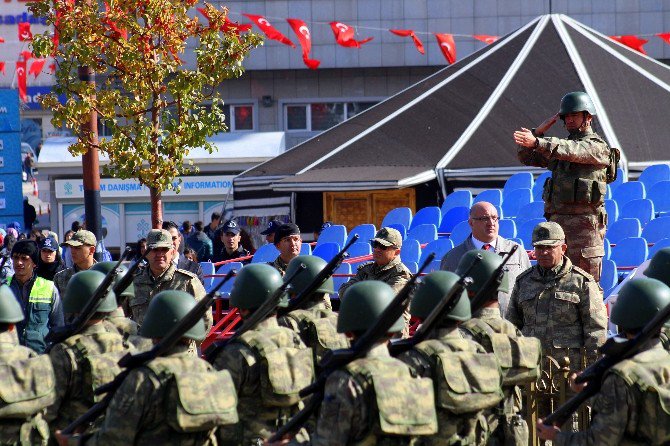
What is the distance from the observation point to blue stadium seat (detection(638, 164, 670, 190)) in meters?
17.6

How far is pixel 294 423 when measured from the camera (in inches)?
262

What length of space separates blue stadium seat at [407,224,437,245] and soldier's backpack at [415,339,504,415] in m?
9.07

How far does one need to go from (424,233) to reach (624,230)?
8.98 ft

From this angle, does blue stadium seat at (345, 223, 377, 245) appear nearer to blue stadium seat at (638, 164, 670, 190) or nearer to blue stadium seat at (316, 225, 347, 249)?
blue stadium seat at (316, 225, 347, 249)

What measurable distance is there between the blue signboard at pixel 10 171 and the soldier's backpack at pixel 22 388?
16.9 metres

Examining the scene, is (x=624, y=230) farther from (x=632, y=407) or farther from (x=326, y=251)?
(x=632, y=407)

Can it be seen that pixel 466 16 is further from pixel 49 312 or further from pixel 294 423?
pixel 294 423

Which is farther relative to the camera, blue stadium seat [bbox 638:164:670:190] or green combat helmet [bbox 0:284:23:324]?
blue stadium seat [bbox 638:164:670:190]

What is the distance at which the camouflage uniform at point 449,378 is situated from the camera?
7.10 m

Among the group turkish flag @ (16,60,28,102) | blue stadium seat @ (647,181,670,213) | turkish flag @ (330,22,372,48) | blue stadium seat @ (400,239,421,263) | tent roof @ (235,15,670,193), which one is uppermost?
turkish flag @ (330,22,372,48)

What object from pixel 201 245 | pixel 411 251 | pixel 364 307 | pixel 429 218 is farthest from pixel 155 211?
pixel 364 307

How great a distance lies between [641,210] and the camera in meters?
15.7

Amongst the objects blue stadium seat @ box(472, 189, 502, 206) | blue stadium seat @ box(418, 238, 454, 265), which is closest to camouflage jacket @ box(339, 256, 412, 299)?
blue stadium seat @ box(418, 238, 454, 265)

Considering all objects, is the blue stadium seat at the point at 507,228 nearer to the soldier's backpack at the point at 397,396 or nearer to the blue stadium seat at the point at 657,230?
the blue stadium seat at the point at 657,230
